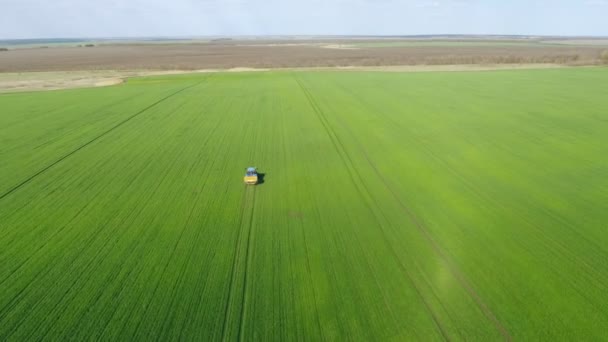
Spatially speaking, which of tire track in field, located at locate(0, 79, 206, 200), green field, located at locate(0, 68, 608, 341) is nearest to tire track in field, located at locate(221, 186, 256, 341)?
green field, located at locate(0, 68, 608, 341)

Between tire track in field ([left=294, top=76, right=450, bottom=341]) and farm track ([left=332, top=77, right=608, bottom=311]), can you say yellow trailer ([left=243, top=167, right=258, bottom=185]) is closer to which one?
tire track in field ([left=294, top=76, right=450, bottom=341])

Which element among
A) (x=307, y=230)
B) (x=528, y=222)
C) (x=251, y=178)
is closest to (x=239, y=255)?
(x=307, y=230)

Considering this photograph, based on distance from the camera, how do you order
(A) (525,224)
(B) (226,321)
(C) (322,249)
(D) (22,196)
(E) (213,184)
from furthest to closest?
1. (E) (213,184)
2. (D) (22,196)
3. (A) (525,224)
4. (C) (322,249)
5. (B) (226,321)

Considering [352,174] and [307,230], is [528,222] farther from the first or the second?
[307,230]

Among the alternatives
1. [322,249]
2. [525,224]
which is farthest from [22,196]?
[525,224]

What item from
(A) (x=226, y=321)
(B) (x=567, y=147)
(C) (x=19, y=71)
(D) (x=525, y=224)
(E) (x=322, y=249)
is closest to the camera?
(A) (x=226, y=321)

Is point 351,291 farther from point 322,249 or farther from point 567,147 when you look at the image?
point 567,147
